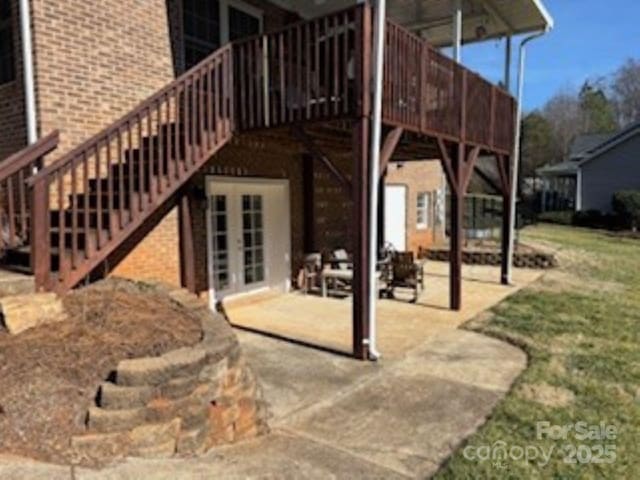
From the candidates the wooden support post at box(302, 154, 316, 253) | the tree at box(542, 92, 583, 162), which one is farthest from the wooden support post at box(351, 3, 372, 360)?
the tree at box(542, 92, 583, 162)

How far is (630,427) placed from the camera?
4.70 m

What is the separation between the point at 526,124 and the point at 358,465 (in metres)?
44.0

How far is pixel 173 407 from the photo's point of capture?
3732mm

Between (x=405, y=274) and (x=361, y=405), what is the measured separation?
5.61 m

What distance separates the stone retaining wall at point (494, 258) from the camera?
1480 centimetres

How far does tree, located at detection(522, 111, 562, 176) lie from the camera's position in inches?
1714

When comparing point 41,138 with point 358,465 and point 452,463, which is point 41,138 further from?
point 452,463

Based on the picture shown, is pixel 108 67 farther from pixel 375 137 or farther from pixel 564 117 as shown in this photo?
pixel 564 117

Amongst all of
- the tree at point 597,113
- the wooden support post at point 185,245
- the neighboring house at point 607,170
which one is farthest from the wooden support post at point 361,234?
the tree at point 597,113

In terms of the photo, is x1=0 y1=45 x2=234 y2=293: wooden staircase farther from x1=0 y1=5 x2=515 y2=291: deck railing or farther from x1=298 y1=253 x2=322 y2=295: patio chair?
x1=298 y1=253 x2=322 y2=295: patio chair

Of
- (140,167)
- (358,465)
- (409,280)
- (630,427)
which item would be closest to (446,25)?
(409,280)

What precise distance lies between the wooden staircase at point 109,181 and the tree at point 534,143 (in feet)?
131

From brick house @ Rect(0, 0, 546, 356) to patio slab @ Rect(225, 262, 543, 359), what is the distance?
78cm

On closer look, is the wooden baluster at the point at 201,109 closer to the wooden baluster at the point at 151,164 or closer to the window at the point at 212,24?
the wooden baluster at the point at 151,164
